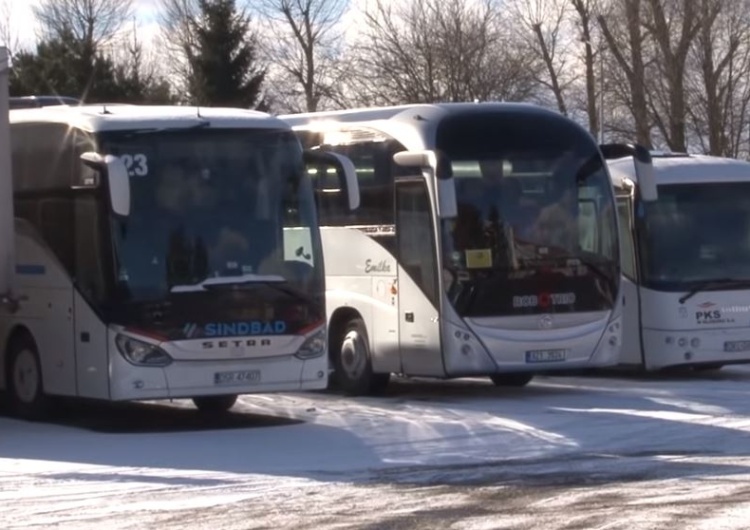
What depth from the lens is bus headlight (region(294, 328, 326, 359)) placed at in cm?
1723

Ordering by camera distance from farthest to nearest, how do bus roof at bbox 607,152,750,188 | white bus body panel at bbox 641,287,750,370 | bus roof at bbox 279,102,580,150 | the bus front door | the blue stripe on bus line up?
bus roof at bbox 607,152,750,188
white bus body panel at bbox 641,287,750,370
bus roof at bbox 279,102,580,150
the bus front door
the blue stripe on bus

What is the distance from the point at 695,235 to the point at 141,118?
782 centimetres

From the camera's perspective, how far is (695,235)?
21656mm

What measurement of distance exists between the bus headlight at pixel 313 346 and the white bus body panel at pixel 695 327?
5.39 meters

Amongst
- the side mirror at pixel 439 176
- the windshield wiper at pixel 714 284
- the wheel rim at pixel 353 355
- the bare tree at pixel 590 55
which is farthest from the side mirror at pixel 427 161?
the bare tree at pixel 590 55

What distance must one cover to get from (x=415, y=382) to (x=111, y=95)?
28131 millimetres

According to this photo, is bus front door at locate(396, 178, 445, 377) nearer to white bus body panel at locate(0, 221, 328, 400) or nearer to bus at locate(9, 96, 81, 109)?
white bus body panel at locate(0, 221, 328, 400)

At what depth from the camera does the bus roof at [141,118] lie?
16844 mm

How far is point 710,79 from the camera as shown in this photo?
4753 cm

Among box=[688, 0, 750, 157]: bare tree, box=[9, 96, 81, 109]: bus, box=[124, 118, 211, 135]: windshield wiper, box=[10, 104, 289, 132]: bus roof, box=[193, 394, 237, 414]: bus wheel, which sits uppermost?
box=[688, 0, 750, 157]: bare tree

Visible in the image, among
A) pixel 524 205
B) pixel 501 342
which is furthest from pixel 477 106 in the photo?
pixel 501 342

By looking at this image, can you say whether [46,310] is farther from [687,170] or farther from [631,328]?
[687,170]

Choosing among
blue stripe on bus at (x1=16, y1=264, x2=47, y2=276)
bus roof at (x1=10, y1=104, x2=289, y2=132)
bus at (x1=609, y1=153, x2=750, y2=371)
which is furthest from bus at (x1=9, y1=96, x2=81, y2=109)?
bus at (x1=609, y1=153, x2=750, y2=371)

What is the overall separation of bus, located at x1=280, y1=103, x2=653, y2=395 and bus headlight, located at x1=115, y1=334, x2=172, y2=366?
3.68 metres
